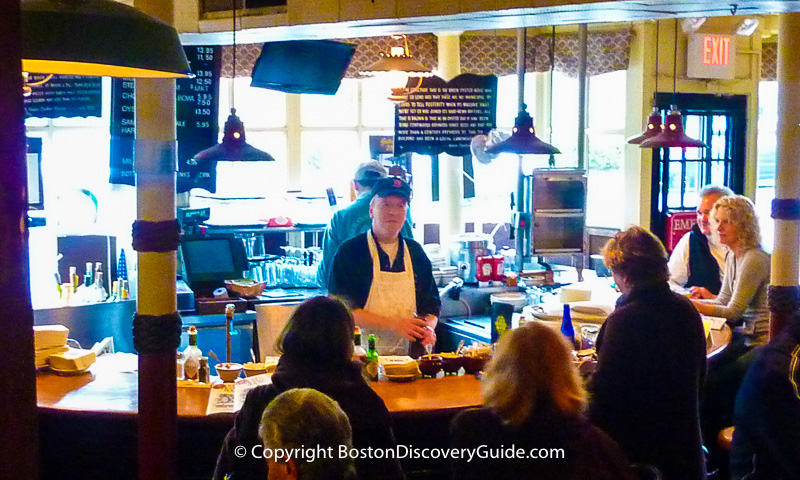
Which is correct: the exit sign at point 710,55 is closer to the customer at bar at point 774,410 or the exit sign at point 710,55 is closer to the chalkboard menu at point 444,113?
the chalkboard menu at point 444,113

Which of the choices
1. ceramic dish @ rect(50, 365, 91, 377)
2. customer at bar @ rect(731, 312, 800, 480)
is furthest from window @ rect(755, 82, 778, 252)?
ceramic dish @ rect(50, 365, 91, 377)

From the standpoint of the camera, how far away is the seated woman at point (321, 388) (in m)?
2.78

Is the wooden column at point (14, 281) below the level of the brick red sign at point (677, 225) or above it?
above

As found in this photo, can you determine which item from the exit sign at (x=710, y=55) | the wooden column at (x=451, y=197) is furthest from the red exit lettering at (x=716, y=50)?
the wooden column at (x=451, y=197)

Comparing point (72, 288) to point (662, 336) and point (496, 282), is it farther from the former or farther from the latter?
point (662, 336)

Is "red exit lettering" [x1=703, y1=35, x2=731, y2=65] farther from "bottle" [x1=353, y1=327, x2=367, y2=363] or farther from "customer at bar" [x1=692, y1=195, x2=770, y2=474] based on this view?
"bottle" [x1=353, y1=327, x2=367, y2=363]

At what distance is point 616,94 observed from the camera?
916cm

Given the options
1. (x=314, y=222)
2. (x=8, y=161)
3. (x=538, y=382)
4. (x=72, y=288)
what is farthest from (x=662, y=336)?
(x=314, y=222)

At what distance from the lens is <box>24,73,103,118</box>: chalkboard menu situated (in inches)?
308

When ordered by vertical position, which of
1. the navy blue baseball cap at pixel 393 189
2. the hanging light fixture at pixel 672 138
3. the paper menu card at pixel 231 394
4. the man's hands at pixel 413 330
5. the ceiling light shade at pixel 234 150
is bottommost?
the paper menu card at pixel 231 394

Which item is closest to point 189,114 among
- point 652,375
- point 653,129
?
point 653,129

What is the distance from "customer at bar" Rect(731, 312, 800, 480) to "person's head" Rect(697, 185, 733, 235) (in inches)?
106

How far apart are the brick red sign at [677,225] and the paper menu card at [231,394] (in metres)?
5.89

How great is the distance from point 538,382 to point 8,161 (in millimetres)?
1674
